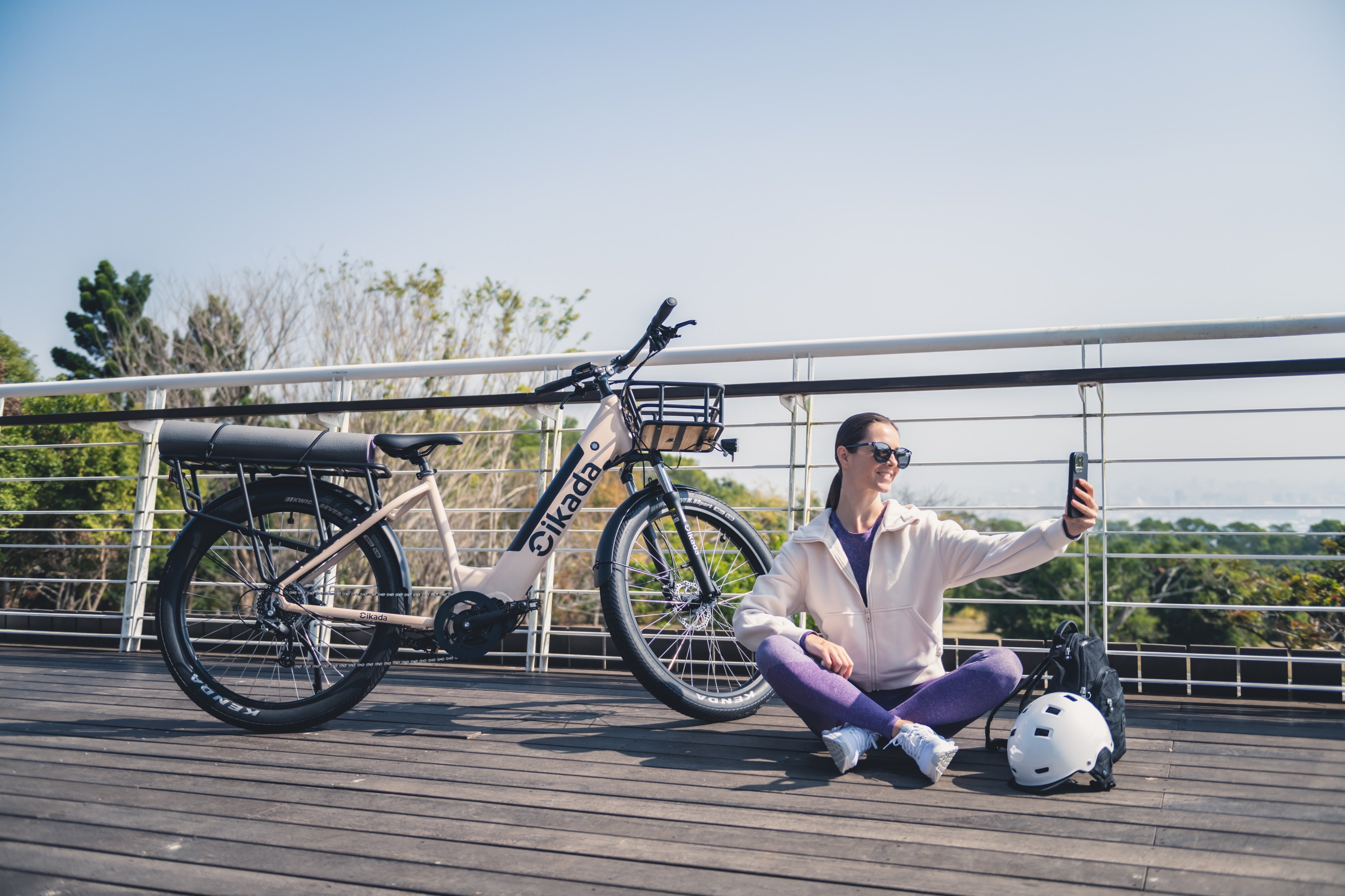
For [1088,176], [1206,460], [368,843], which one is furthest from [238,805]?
[1088,176]

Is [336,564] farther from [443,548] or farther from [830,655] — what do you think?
[830,655]

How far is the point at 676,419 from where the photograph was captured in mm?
2420

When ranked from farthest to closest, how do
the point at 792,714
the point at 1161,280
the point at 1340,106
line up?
the point at 1161,280, the point at 1340,106, the point at 792,714

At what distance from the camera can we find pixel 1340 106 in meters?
5.34

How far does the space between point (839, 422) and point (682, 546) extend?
56 cm

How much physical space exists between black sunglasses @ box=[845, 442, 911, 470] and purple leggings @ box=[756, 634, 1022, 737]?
1.54 ft

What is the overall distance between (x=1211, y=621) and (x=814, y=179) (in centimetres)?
671

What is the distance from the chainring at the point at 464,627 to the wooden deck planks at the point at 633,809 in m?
0.20

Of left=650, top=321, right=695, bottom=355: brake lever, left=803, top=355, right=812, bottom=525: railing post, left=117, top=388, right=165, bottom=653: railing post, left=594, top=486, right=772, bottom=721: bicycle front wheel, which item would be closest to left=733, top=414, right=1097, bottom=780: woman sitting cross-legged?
left=594, top=486, right=772, bottom=721: bicycle front wheel

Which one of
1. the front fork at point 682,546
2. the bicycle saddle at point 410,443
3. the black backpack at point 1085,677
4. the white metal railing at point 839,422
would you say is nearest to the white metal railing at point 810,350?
the white metal railing at point 839,422

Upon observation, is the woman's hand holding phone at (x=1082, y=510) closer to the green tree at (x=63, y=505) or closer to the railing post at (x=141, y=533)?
the railing post at (x=141, y=533)

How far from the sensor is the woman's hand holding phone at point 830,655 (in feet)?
6.26

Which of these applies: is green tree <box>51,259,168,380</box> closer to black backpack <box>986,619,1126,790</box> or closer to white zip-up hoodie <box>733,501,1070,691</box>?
white zip-up hoodie <box>733,501,1070,691</box>

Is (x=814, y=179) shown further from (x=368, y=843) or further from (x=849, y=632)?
(x=368, y=843)
